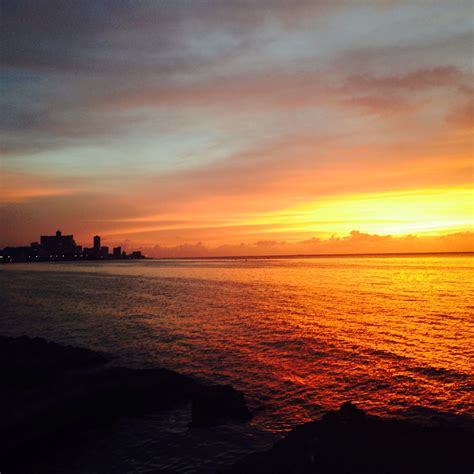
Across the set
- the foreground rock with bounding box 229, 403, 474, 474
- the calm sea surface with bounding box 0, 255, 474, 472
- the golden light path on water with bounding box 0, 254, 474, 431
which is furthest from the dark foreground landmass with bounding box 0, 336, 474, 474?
the golden light path on water with bounding box 0, 254, 474, 431

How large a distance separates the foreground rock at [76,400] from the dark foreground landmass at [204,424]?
0.13 feet

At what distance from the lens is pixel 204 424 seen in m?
18.1

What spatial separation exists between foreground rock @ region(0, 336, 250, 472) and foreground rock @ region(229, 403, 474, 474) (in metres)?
5.55

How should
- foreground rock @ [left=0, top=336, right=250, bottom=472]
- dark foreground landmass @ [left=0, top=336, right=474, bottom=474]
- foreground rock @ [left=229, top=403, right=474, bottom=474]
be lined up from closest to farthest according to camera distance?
foreground rock @ [left=229, top=403, right=474, bottom=474] < dark foreground landmass @ [left=0, top=336, right=474, bottom=474] < foreground rock @ [left=0, top=336, right=250, bottom=472]

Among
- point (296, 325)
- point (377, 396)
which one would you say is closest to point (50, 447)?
point (377, 396)

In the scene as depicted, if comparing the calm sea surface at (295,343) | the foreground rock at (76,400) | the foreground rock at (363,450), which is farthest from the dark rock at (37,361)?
the foreground rock at (363,450)

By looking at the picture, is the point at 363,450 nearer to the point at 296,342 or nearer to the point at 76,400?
the point at 76,400

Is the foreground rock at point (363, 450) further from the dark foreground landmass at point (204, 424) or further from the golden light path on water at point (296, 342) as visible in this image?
the golden light path on water at point (296, 342)

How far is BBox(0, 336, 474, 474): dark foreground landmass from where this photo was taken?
42.1 feet

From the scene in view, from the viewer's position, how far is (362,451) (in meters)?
13.4

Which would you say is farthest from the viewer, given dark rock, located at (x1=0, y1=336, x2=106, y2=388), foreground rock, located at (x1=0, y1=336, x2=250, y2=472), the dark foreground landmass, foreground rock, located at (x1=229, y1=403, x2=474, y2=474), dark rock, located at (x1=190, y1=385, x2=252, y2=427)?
dark rock, located at (x1=0, y1=336, x2=106, y2=388)

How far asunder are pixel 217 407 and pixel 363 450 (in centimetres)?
809

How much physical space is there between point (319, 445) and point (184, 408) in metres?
9.58

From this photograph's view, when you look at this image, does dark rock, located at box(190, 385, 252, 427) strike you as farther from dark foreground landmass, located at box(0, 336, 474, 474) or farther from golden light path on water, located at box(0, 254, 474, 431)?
golden light path on water, located at box(0, 254, 474, 431)
